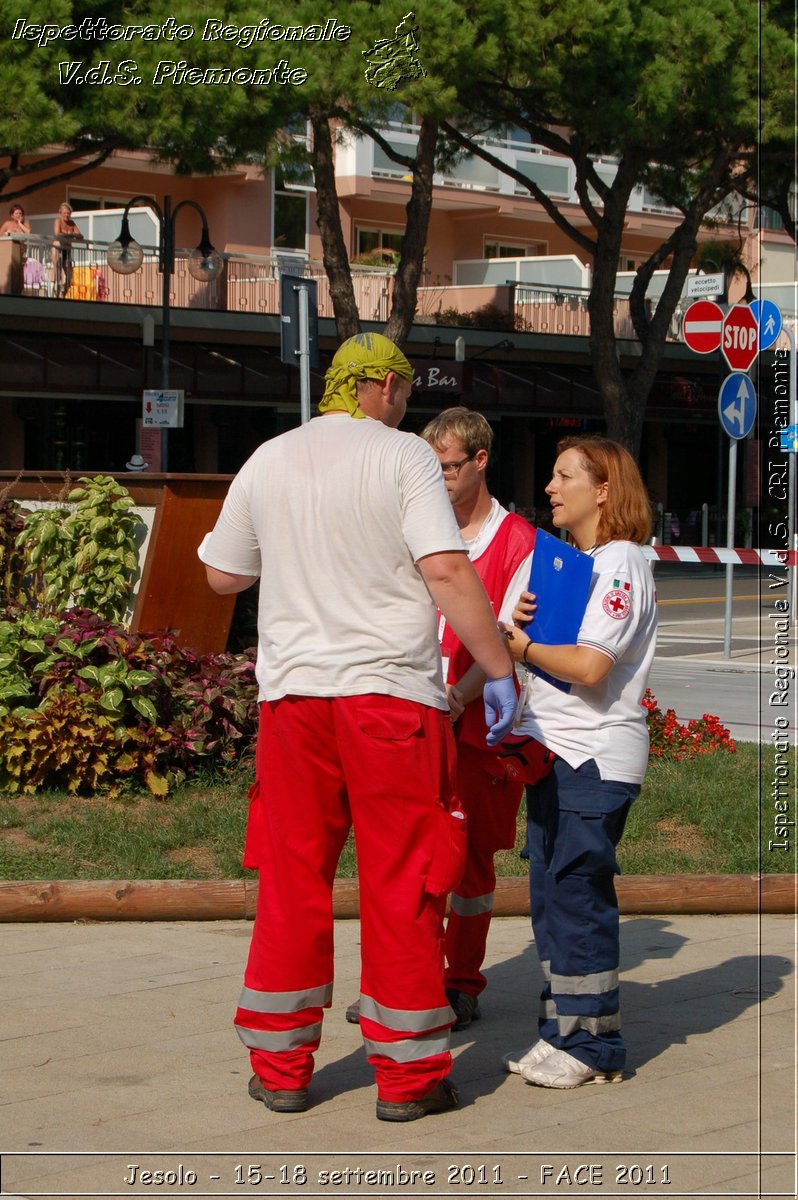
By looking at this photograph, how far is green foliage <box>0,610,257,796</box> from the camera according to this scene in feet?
25.0

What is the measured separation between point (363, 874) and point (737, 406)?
12.2m

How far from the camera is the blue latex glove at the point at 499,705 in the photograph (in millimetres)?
4387

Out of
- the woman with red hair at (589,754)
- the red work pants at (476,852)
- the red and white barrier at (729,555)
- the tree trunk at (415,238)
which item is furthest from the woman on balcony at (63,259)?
the woman with red hair at (589,754)

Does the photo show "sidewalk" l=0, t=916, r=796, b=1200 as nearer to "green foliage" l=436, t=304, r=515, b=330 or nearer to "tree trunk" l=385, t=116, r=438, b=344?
"tree trunk" l=385, t=116, r=438, b=344

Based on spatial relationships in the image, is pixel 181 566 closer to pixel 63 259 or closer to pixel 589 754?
pixel 589 754

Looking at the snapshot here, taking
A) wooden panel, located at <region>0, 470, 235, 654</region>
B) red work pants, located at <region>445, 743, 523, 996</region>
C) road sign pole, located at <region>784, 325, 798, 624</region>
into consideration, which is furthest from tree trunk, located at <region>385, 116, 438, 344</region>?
red work pants, located at <region>445, 743, 523, 996</region>

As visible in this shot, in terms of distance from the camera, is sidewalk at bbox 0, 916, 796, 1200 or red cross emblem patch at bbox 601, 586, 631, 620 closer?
sidewalk at bbox 0, 916, 796, 1200

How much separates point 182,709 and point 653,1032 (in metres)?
3.53

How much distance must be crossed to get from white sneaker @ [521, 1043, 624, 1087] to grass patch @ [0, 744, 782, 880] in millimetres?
2034

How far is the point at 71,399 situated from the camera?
30703 millimetres

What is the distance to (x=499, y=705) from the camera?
443 centimetres

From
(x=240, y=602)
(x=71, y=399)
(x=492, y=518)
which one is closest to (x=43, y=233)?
(x=71, y=399)

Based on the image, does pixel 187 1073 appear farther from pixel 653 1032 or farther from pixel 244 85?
pixel 244 85

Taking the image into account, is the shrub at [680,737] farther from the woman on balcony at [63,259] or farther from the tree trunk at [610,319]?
the woman on balcony at [63,259]
